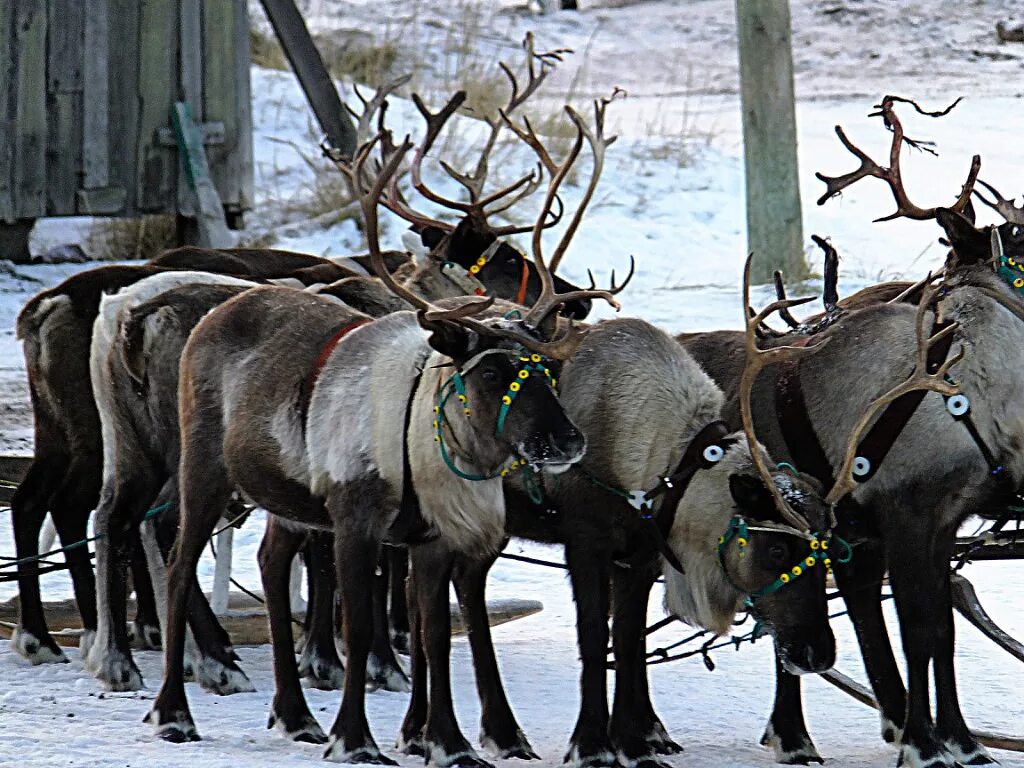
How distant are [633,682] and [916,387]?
135 centimetres

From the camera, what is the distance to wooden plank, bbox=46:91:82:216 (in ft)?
40.9

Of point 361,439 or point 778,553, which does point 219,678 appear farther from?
point 778,553

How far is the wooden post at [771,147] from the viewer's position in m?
13.2

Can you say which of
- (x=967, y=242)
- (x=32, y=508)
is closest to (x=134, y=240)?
(x=32, y=508)

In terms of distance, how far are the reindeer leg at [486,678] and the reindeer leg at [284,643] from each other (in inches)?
21.3

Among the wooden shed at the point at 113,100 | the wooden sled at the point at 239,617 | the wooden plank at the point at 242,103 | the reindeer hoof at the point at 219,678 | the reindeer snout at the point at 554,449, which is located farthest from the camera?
the wooden plank at the point at 242,103

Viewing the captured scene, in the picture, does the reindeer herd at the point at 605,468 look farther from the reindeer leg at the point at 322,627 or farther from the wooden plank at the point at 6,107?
the wooden plank at the point at 6,107

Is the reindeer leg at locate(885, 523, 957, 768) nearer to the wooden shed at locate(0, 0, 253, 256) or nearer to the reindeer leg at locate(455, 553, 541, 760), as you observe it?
the reindeer leg at locate(455, 553, 541, 760)

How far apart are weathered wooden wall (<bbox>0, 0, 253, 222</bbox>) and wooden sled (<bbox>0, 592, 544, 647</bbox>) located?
577 cm

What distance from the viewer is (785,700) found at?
5727 mm

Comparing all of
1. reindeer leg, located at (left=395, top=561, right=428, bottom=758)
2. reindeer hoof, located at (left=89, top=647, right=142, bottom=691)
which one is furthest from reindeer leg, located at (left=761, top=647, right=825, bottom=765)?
reindeer hoof, located at (left=89, top=647, right=142, bottom=691)

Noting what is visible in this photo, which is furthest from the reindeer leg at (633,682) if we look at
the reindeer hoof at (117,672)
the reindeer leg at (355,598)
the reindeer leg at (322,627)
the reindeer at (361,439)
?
the reindeer hoof at (117,672)

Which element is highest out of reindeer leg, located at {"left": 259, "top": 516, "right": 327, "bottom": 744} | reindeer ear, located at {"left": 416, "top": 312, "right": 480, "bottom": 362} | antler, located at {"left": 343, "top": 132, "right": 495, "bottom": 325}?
antler, located at {"left": 343, "top": 132, "right": 495, "bottom": 325}

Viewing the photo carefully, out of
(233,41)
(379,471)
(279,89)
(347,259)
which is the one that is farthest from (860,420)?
(279,89)
